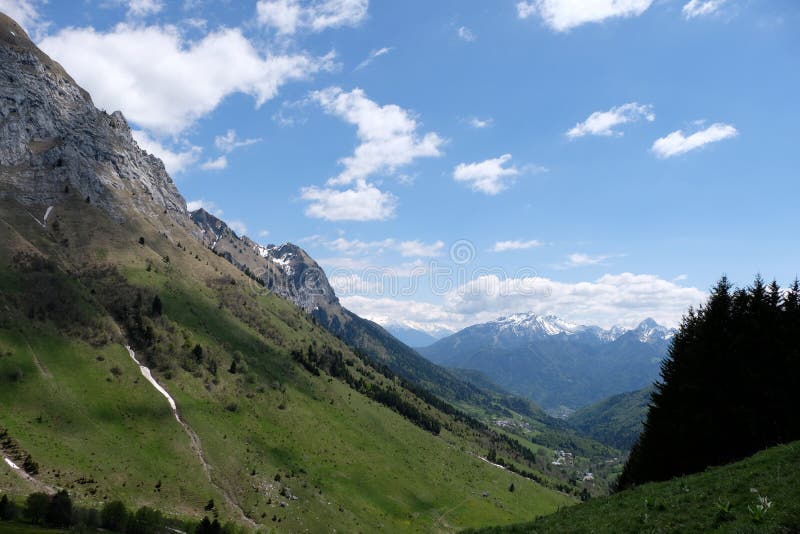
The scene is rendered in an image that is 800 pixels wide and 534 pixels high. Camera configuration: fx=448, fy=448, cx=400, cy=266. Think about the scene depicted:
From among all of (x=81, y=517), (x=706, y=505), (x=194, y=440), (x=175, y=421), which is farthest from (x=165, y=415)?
(x=706, y=505)

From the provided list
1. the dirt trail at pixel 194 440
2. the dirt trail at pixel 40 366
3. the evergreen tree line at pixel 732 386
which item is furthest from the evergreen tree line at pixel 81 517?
the evergreen tree line at pixel 732 386

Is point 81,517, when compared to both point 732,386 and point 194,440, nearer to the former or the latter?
point 194,440

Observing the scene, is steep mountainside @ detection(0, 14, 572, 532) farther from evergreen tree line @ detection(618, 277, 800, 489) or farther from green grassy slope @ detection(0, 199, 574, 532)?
evergreen tree line @ detection(618, 277, 800, 489)

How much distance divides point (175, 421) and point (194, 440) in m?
7.64

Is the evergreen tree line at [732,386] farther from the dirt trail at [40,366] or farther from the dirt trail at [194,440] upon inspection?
the dirt trail at [40,366]

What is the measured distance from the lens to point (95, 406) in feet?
357

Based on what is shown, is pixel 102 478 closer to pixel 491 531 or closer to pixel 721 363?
pixel 491 531

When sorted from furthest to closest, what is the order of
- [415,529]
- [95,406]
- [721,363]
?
[415,529], [95,406], [721,363]

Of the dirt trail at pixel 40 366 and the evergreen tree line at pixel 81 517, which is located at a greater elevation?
the dirt trail at pixel 40 366

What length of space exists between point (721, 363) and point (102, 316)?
16051 cm

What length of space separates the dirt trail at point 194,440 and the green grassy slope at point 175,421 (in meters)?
1.23

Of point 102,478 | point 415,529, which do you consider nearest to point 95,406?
point 102,478

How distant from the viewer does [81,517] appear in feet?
225

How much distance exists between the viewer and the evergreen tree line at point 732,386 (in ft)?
129
